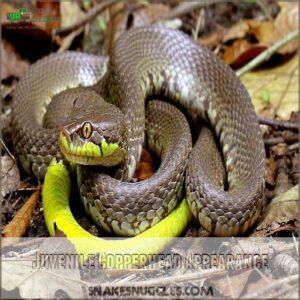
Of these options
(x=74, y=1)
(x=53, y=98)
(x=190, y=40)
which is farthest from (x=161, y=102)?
(x=74, y=1)

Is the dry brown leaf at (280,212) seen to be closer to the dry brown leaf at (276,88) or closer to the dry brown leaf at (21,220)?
the dry brown leaf at (276,88)

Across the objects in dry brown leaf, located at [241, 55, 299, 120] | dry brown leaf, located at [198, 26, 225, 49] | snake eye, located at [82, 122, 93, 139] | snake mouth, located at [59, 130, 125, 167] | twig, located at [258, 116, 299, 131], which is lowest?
twig, located at [258, 116, 299, 131]

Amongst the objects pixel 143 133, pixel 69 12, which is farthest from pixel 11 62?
pixel 143 133

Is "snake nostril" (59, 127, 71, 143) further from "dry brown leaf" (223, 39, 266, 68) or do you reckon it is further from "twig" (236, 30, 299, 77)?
"dry brown leaf" (223, 39, 266, 68)

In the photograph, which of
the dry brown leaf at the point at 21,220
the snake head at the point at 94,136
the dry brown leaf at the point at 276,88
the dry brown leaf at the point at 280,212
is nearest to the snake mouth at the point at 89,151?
the snake head at the point at 94,136

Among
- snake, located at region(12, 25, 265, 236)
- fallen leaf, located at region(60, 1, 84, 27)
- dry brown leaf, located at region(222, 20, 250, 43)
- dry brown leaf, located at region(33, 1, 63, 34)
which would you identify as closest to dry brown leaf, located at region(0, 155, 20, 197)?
snake, located at region(12, 25, 265, 236)

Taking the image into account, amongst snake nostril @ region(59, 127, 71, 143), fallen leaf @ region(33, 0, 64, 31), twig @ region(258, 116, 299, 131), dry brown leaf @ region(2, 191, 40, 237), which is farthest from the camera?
fallen leaf @ region(33, 0, 64, 31)
